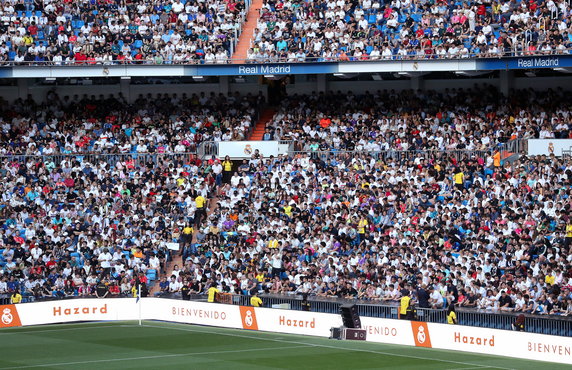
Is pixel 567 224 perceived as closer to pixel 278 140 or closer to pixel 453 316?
pixel 453 316

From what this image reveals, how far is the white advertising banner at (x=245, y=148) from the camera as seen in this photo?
1674 inches

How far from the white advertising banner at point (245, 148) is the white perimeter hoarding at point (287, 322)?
962 cm

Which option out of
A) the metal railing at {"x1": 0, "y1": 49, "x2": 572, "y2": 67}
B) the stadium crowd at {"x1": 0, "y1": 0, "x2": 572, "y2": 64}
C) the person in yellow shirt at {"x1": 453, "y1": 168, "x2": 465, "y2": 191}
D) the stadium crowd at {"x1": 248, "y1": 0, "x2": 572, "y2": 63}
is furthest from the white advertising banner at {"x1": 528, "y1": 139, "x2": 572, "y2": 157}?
the stadium crowd at {"x1": 0, "y1": 0, "x2": 572, "y2": 64}

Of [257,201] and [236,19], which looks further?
[236,19]

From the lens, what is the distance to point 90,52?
44.4 metres

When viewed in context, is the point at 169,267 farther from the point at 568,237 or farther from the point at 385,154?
the point at 568,237

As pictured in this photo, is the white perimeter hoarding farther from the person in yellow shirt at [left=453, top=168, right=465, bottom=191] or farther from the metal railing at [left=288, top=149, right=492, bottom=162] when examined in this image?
the metal railing at [left=288, top=149, right=492, bottom=162]

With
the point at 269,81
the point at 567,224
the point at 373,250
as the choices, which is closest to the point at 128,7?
the point at 269,81

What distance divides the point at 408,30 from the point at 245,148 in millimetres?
8316

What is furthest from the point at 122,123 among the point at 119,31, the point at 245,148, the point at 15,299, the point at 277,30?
the point at 15,299

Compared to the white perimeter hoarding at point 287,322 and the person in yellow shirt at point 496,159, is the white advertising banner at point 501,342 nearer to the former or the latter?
the white perimeter hoarding at point 287,322

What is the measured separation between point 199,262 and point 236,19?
535 inches

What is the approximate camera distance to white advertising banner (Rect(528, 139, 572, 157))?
1484 inches

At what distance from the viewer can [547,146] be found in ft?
124
